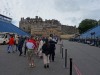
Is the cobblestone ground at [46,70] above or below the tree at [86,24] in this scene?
below

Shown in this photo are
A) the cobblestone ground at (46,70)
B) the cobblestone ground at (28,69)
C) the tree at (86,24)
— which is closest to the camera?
the cobblestone ground at (28,69)

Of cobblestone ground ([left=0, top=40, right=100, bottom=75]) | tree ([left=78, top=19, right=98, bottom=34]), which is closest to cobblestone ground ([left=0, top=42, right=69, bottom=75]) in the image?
cobblestone ground ([left=0, top=40, right=100, bottom=75])

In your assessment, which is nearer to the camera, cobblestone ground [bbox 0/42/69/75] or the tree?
cobblestone ground [bbox 0/42/69/75]

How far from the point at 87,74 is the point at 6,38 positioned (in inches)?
1702

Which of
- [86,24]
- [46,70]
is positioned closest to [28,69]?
[46,70]

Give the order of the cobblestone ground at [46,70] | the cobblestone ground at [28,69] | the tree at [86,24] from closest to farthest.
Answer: the cobblestone ground at [28,69] < the cobblestone ground at [46,70] < the tree at [86,24]

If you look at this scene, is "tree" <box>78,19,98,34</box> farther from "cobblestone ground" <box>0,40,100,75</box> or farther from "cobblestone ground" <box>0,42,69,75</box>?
"cobblestone ground" <box>0,42,69,75</box>

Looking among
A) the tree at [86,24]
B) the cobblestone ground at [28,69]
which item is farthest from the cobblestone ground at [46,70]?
the tree at [86,24]

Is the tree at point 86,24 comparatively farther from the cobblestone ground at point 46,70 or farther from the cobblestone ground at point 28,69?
the cobblestone ground at point 28,69

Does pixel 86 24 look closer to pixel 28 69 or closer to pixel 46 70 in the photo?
pixel 28 69

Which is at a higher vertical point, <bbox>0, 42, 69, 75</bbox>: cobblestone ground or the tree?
the tree

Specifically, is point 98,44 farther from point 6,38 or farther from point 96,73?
point 96,73

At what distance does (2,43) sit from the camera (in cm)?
5638

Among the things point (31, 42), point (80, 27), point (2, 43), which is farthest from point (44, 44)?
point (80, 27)
